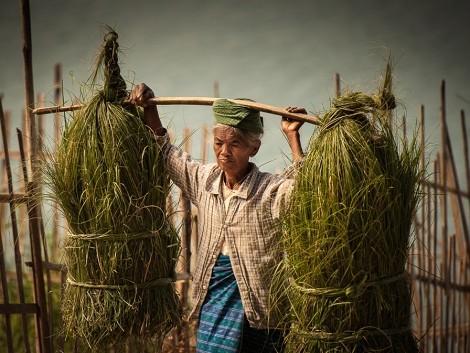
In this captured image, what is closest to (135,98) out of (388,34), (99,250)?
(99,250)

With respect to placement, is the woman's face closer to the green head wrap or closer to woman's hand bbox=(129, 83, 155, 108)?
the green head wrap

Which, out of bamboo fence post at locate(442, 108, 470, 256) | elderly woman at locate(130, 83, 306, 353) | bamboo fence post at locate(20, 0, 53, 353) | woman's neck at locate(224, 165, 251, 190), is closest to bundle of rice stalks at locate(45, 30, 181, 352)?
elderly woman at locate(130, 83, 306, 353)

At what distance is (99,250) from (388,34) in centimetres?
358

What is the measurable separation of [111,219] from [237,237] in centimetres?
51

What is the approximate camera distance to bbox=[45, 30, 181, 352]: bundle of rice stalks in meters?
3.16

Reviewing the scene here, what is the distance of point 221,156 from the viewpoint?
311 centimetres

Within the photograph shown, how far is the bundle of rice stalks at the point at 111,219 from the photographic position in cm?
316

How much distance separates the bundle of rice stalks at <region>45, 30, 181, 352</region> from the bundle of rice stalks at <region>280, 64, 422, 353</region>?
0.66 meters

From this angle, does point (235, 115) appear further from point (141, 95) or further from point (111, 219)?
point (111, 219)

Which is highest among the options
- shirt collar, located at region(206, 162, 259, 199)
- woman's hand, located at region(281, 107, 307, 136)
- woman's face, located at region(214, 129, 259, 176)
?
woman's hand, located at region(281, 107, 307, 136)

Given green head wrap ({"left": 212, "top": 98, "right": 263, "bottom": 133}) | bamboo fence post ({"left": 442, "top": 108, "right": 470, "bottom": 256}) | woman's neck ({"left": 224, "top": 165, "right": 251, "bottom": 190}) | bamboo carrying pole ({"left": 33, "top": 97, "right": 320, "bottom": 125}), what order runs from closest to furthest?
1. bamboo carrying pole ({"left": 33, "top": 97, "right": 320, "bottom": 125})
2. green head wrap ({"left": 212, "top": 98, "right": 263, "bottom": 133})
3. woman's neck ({"left": 224, "top": 165, "right": 251, "bottom": 190})
4. bamboo fence post ({"left": 442, "top": 108, "right": 470, "bottom": 256})

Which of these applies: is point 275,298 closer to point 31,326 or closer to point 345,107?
point 345,107

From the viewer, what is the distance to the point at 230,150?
122 inches

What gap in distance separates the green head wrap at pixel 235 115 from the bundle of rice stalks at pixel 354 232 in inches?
12.9
